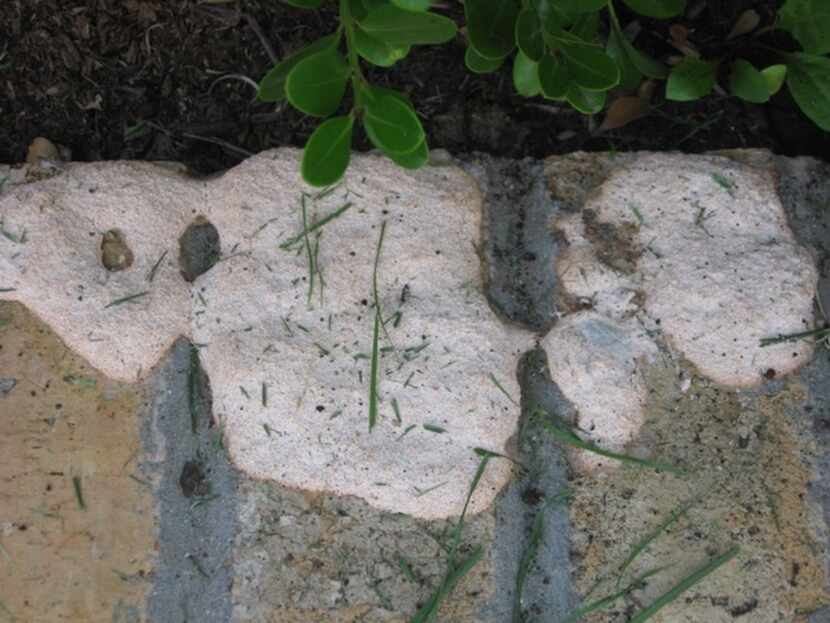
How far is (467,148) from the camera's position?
5.88 ft

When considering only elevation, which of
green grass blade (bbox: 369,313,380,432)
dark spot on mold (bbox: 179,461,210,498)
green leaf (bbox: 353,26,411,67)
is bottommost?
dark spot on mold (bbox: 179,461,210,498)

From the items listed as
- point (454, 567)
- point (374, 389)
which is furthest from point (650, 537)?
point (374, 389)

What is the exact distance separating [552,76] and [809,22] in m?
0.48

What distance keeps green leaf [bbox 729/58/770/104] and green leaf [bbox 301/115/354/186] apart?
66cm

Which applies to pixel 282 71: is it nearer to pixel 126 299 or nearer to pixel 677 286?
pixel 126 299

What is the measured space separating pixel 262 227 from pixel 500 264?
13.8 inches

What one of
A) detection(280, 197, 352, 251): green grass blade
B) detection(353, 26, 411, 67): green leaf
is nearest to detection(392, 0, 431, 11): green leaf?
detection(353, 26, 411, 67): green leaf

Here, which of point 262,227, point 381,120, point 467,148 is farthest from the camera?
point 467,148

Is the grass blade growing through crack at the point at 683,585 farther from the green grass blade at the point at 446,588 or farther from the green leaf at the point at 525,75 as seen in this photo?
the green leaf at the point at 525,75

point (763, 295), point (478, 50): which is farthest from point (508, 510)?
point (478, 50)

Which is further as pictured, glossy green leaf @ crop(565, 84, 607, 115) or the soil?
the soil

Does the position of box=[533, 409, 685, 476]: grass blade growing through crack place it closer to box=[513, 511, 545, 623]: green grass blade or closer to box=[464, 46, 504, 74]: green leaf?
box=[513, 511, 545, 623]: green grass blade

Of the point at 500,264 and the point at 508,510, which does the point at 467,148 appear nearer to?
the point at 500,264

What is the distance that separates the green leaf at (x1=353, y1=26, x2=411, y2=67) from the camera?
1.40 m
